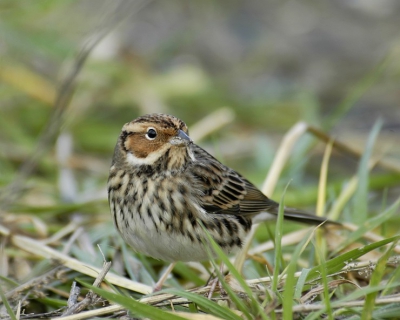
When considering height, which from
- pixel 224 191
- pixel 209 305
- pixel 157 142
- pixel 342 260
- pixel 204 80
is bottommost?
pixel 209 305

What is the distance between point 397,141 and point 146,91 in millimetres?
2331

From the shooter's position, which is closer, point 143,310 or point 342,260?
point 143,310

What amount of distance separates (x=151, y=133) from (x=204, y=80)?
3.90 metres

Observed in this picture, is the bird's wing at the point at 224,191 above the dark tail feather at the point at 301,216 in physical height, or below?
above

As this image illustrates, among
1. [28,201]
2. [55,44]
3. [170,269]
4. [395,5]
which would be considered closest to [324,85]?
[395,5]

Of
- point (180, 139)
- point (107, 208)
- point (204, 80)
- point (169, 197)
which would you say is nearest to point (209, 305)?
point (169, 197)

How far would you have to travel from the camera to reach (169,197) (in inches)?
152

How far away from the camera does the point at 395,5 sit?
1042cm

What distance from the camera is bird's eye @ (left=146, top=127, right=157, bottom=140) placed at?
3.94 m

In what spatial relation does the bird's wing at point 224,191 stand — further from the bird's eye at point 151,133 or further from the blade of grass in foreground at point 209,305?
the blade of grass in foreground at point 209,305

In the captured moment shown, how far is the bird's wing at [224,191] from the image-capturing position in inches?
163

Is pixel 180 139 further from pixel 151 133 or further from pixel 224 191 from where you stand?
pixel 224 191

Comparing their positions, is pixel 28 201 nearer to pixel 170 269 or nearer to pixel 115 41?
pixel 170 269

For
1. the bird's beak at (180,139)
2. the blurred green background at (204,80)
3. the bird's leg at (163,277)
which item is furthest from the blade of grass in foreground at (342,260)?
the blurred green background at (204,80)
